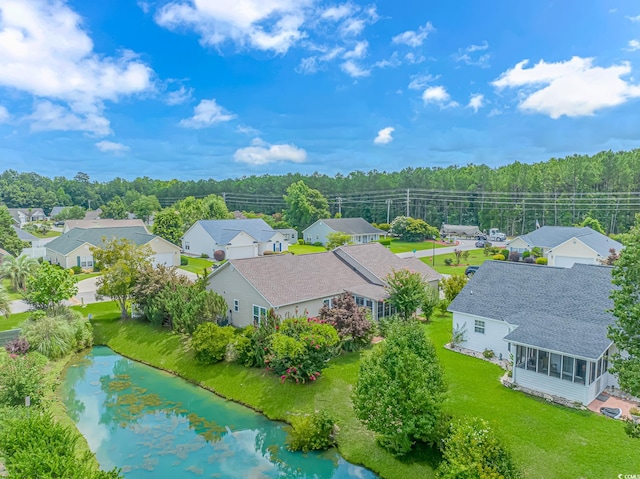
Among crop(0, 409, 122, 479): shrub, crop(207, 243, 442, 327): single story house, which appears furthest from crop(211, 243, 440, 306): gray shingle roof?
crop(0, 409, 122, 479): shrub

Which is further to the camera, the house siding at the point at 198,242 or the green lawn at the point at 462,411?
the house siding at the point at 198,242

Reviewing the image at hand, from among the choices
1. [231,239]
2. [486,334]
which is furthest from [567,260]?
[231,239]

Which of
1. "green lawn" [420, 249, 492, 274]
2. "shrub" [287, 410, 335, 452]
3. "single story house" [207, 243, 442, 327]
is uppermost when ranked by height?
"single story house" [207, 243, 442, 327]

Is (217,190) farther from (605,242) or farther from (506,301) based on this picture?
(506,301)

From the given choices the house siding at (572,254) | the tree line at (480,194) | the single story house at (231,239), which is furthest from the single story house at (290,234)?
the house siding at (572,254)

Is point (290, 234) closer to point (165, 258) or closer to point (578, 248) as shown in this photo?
point (165, 258)

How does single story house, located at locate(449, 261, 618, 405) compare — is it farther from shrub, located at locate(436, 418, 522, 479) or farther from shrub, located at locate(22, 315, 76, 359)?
shrub, located at locate(22, 315, 76, 359)

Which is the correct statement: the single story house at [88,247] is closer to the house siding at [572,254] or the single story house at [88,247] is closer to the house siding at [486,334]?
the house siding at [486,334]
